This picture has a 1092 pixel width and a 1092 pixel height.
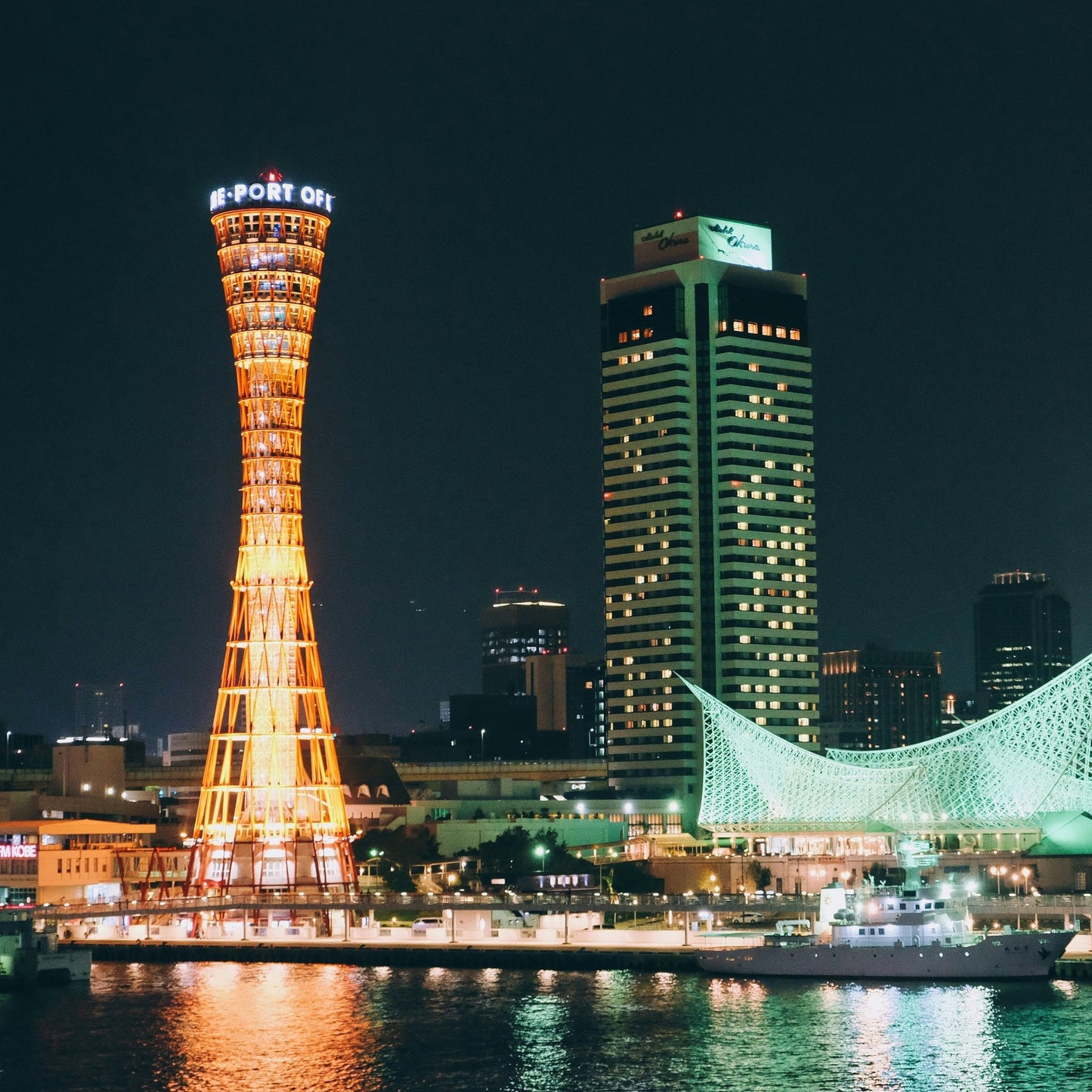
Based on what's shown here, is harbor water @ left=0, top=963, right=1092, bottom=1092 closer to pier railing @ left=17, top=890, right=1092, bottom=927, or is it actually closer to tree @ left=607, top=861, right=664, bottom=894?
pier railing @ left=17, top=890, right=1092, bottom=927

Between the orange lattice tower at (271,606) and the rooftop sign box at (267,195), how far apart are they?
8 cm

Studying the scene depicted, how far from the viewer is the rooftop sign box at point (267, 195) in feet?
368

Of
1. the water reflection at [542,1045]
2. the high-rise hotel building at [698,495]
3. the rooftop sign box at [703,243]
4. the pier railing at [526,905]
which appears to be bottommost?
the water reflection at [542,1045]

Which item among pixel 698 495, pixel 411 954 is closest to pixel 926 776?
pixel 411 954

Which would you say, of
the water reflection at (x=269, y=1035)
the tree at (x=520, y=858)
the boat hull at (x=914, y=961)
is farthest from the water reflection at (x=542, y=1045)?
the tree at (x=520, y=858)

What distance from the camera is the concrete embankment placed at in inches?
3570

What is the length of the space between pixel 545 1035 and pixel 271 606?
137ft

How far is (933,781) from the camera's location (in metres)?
120

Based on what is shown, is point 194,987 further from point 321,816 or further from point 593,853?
point 593,853

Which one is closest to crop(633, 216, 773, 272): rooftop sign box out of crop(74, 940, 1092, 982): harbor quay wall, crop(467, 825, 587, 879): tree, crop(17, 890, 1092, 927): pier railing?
crop(467, 825, 587, 879): tree

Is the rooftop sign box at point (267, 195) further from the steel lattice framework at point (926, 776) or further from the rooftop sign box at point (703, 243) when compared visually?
the rooftop sign box at point (703, 243)

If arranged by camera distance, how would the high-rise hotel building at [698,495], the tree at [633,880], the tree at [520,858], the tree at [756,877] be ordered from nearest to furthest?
the tree at [633,880]
the tree at [520,858]
the tree at [756,877]
the high-rise hotel building at [698,495]

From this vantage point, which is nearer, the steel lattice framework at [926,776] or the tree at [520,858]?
the steel lattice framework at [926,776]

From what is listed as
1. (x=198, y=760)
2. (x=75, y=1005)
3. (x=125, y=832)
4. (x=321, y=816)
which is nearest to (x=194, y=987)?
(x=75, y=1005)
